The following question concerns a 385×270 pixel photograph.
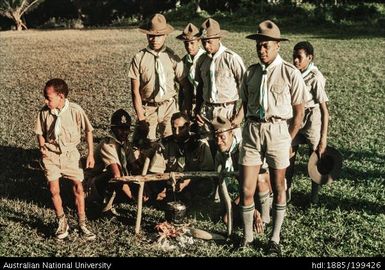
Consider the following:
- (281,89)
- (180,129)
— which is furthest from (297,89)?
(180,129)

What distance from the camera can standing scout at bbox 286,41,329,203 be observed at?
575cm

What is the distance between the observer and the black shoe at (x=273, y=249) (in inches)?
203

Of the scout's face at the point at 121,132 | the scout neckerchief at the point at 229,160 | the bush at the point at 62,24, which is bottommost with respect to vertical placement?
the scout neckerchief at the point at 229,160

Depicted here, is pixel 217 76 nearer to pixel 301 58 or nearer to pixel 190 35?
pixel 190 35

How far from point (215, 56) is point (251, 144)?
1.63m

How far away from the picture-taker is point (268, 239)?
5480mm

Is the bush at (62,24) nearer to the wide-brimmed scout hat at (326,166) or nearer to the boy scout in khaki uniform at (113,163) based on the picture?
the boy scout in khaki uniform at (113,163)

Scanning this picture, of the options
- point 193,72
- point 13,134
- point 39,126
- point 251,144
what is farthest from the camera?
point 13,134

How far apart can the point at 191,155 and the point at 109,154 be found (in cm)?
114

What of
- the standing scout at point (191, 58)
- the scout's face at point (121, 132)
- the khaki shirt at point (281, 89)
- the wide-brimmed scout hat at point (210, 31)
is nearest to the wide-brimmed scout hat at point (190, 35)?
the standing scout at point (191, 58)

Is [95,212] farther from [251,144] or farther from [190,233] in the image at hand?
[251,144]

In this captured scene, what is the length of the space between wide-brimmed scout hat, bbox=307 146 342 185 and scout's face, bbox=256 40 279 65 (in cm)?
184

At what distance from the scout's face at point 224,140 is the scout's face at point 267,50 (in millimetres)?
1138

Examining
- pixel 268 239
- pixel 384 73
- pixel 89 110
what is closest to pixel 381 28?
pixel 384 73
